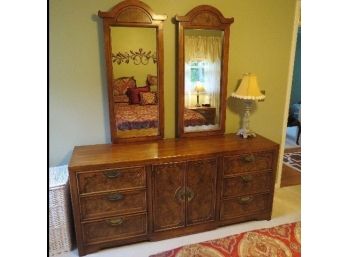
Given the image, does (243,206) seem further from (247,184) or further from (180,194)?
(180,194)

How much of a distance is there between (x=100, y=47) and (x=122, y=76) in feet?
0.96

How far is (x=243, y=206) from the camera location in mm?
2191

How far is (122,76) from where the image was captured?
1991 mm

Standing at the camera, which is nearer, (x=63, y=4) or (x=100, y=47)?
(x=63, y=4)

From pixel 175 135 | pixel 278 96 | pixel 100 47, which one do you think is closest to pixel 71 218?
pixel 175 135

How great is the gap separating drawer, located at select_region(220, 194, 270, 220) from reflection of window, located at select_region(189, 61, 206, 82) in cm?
114

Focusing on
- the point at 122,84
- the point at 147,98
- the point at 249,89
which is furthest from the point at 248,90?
the point at 122,84

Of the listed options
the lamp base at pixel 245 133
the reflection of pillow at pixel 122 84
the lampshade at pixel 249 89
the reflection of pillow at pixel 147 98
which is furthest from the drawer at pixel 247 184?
the reflection of pillow at pixel 122 84

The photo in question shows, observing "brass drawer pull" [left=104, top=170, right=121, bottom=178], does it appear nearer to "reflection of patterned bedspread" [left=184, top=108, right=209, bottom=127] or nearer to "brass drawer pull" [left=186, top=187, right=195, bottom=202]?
"brass drawer pull" [left=186, top=187, right=195, bottom=202]

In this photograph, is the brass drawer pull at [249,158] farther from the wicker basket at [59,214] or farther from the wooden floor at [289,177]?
the wicker basket at [59,214]
